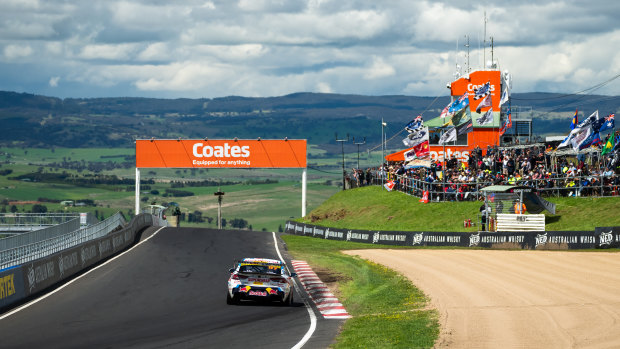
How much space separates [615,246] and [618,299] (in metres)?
19.3

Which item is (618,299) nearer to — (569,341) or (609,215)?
(569,341)

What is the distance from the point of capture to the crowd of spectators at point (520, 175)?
51.8 metres

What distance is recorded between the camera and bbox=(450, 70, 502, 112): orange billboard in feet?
278

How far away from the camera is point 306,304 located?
2709 centimetres

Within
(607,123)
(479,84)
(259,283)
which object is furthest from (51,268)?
(479,84)

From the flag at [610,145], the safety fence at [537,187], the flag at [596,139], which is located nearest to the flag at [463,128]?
the safety fence at [537,187]

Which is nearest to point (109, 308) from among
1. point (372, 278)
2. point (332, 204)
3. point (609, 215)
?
point (372, 278)

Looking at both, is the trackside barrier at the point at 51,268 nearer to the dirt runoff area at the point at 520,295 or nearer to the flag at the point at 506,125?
the dirt runoff area at the point at 520,295

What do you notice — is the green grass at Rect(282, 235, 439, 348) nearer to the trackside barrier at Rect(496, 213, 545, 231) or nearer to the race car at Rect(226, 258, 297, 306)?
the race car at Rect(226, 258, 297, 306)

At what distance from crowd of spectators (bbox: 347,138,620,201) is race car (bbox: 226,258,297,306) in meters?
29.8

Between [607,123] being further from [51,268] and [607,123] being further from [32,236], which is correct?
[51,268]

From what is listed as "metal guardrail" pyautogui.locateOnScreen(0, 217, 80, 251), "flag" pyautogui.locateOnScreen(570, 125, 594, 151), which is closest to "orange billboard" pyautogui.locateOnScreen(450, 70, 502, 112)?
"flag" pyautogui.locateOnScreen(570, 125, 594, 151)

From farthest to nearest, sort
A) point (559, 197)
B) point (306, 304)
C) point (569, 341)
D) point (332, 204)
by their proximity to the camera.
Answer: point (332, 204) < point (559, 197) < point (306, 304) < point (569, 341)

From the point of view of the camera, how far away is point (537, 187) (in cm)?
5378
